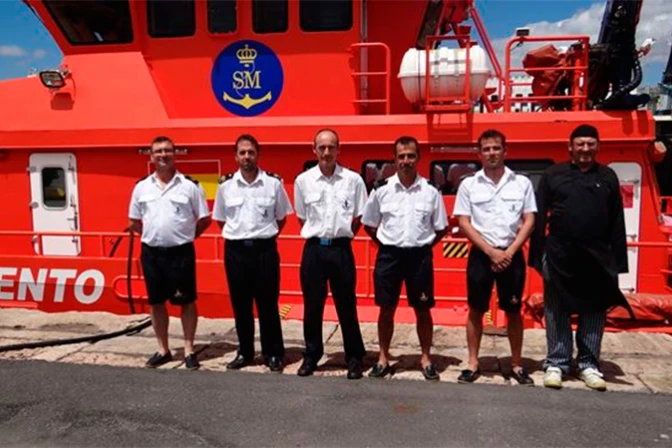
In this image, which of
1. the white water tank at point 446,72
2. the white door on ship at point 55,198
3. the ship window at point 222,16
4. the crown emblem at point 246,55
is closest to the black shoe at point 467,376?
the white water tank at point 446,72

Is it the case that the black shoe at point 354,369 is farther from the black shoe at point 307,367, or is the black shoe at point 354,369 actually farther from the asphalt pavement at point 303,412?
Answer: the black shoe at point 307,367

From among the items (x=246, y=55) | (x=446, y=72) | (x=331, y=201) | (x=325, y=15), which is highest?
(x=325, y=15)

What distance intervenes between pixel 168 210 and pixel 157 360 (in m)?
1.13

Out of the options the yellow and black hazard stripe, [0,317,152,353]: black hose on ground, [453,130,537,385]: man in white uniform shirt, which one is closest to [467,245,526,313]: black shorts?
[453,130,537,385]: man in white uniform shirt

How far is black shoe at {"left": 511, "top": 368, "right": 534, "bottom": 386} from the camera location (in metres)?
3.94

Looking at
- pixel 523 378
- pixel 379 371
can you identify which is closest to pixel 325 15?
pixel 379 371

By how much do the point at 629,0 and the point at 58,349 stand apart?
239 inches

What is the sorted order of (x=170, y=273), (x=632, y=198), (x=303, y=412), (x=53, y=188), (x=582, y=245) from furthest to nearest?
1. (x=53, y=188)
2. (x=632, y=198)
3. (x=170, y=273)
4. (x=582, y=245)
5. (x=303, y=412)

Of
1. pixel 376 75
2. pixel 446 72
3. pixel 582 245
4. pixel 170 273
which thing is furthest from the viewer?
pixel 376 75

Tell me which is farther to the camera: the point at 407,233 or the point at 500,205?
the point at 407,233

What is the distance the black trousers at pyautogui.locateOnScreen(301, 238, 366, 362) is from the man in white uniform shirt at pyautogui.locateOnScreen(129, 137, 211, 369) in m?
0.87

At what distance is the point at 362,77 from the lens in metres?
6.42

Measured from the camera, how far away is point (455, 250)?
20.0 feet

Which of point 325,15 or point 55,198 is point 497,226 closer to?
point 325,15
